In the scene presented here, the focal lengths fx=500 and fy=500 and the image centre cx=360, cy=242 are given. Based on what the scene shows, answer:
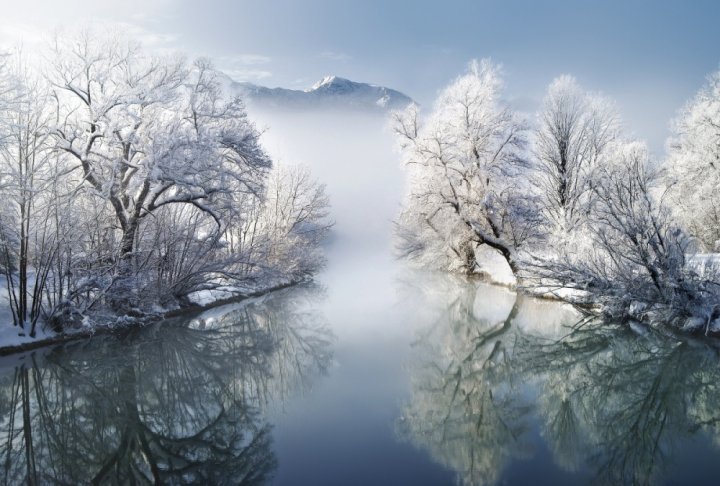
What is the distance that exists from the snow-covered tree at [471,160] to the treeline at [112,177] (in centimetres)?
968

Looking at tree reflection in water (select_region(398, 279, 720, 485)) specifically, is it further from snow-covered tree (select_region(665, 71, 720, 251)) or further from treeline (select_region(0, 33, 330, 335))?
snow-covered tree (select_region(665, 71, 720, 251))

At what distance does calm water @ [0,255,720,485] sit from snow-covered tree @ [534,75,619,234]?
1593 centimetres

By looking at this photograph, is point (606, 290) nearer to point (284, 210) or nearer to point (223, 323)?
point (223, 323)

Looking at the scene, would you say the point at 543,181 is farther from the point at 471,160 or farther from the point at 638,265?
the point at 638,265

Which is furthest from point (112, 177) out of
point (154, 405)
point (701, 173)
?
point (701, 173)

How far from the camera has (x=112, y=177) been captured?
1549cm

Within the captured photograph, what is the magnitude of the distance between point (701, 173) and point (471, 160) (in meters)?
11.7

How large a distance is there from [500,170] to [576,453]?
20.5 m

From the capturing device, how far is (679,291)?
13.2 m

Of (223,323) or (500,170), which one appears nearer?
(223,323)

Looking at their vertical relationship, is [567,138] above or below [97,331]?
above

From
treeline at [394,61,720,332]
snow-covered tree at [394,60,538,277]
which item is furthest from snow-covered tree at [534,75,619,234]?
snow-covered tree at [394,60,538,277]

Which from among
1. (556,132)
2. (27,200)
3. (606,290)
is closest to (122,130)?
(27,200)

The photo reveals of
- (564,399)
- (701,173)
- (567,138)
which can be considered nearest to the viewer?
(564,399)
